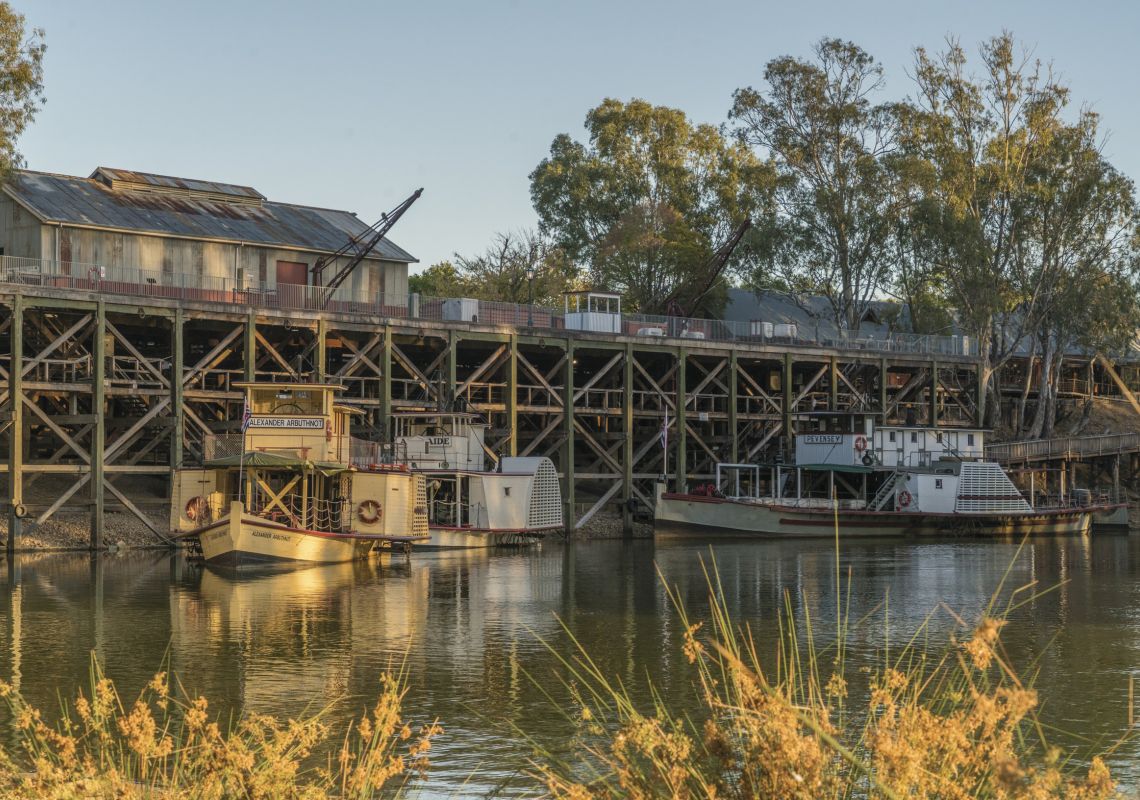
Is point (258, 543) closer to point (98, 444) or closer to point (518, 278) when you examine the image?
point (98, 444)

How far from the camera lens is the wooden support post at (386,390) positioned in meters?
50.5

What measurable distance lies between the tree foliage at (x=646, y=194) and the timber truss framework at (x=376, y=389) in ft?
42.1

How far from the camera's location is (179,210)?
5725cm

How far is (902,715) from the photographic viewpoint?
8250 millimetres

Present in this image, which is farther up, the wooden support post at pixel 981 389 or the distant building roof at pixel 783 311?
the distant building roof at pixel 783 311

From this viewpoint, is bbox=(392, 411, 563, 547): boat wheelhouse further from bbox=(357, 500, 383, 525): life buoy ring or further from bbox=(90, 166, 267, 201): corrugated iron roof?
bbox=(90, 166, 267, 201): corrugated iron roof

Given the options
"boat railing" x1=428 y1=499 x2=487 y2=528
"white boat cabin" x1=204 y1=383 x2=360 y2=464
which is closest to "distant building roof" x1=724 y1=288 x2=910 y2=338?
"boat railing" x1=428 y1=499 x2=487 y2=528

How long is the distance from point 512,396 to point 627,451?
5840 millimetres

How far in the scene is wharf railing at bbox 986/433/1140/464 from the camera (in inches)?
2699

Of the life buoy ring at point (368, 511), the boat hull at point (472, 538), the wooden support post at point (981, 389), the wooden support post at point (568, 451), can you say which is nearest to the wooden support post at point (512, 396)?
the wooden support post at point (568, 451)

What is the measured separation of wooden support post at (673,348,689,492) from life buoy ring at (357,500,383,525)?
2017cm

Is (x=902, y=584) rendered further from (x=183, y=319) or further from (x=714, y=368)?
(x=714, y=368)

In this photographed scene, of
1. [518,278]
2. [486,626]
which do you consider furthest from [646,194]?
[486,626]

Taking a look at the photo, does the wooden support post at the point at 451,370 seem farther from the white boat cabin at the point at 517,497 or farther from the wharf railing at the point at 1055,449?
the wharf railing at the point at 1055,449
